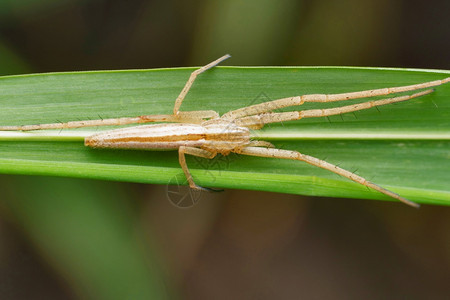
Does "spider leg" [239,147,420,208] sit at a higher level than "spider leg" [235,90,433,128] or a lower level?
lower

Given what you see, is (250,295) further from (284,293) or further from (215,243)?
(215,243)

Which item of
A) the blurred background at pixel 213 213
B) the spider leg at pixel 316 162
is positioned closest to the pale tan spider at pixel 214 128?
the spider leg at pixel 316 162

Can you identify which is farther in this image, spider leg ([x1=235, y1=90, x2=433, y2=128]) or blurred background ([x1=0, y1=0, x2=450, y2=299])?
blurred background ([x1=0, y1=0, x2=450, y2=299])

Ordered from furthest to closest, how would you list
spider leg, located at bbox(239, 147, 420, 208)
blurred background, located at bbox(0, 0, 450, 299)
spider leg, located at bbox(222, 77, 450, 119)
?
blurred background, located at bbox(0, 0, 450, 299)
spider leg, located at bbox(222, 77, 450, 119)
spider leg, located at bbox(239, 147, 420, 208)

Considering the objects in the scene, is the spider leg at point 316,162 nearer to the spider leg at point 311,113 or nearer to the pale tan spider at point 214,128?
the pale tan spider at point 214,128

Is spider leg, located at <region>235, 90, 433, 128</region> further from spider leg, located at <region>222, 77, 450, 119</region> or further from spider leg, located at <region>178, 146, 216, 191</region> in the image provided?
spider leg, located at <region>178, 146, 216, 191</region>

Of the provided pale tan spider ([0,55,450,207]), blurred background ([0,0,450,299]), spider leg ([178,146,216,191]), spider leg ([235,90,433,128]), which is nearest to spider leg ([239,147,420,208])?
pale tan spider ([0,55,450,207])

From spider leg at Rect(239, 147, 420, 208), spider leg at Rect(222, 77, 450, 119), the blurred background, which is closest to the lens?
spider leg at Rect(239, 147, 420, 208)
